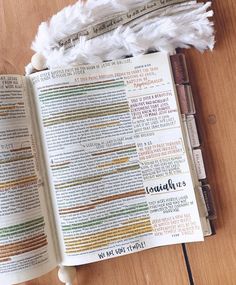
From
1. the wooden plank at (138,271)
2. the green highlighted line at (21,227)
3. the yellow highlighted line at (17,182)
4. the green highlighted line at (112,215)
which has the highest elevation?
the yellow highlighted line at (17,182)

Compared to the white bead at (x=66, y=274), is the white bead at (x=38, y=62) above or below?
above

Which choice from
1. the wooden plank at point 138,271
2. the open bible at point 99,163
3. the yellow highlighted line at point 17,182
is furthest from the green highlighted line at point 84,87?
the wooden plank at point 138,271

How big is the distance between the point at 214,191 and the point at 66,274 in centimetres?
21

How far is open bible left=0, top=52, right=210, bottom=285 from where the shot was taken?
0.52 metres

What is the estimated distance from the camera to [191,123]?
54 cm

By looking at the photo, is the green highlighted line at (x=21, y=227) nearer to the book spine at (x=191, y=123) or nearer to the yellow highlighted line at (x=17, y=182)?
the yellow highlighted line at (x=17, y=182)

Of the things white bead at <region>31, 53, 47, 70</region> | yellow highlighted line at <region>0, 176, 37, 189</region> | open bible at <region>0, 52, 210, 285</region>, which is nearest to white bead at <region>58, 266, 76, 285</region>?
open bible at <region>0, 52, 210, 285</region>

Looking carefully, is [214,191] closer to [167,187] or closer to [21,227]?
[167,187]

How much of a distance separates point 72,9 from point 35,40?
0.06 meters

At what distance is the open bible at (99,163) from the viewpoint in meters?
0.52

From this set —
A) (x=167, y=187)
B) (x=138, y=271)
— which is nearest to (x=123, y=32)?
(x=167, y=187)

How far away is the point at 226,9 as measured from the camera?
0.54 metres

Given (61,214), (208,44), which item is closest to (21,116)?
(61,214)

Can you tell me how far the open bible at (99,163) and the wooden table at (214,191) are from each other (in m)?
0.02
